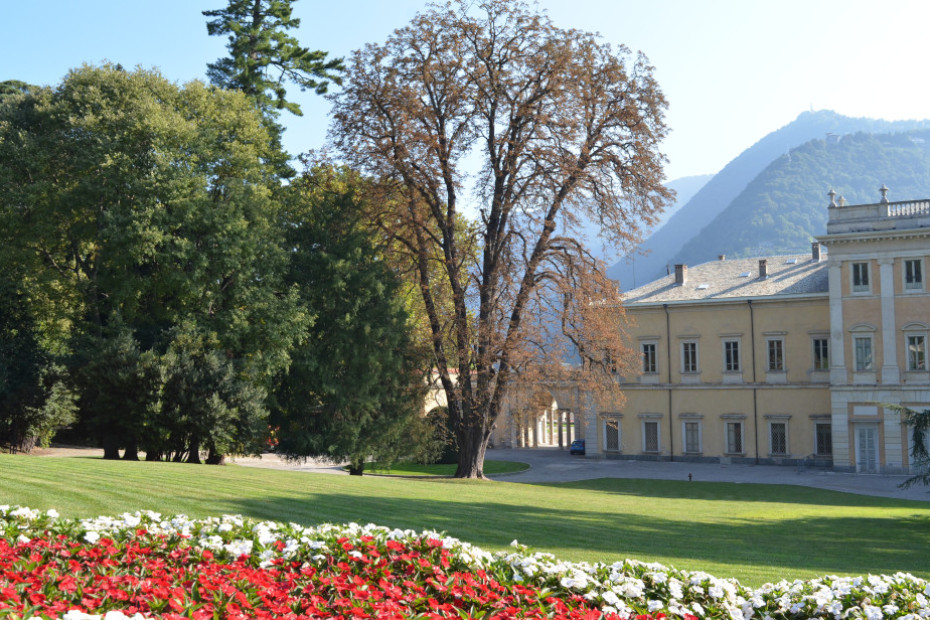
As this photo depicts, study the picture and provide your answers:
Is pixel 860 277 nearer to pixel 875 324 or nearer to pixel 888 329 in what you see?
pixel 875 324

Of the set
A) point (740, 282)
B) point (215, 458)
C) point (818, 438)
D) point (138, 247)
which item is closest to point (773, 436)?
point (818, 438)

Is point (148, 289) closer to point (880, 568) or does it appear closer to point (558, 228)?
point (558, 228)

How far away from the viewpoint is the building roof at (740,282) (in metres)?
49.6

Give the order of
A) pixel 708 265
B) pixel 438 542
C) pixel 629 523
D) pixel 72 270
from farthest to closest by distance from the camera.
Answer: pixel 708 265 → pixel 72 270 → pixel 629 523 → pixel 438 542

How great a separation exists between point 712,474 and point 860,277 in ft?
44.5

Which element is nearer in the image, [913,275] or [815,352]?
[913,275]

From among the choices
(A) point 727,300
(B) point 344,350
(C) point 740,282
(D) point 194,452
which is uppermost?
(C) point 740,282

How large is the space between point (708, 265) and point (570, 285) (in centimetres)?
2806

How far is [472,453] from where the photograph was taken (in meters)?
33.8

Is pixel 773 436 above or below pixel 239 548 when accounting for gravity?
below

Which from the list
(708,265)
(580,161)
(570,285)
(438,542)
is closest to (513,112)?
(580,161)

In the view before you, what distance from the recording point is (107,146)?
2800cm

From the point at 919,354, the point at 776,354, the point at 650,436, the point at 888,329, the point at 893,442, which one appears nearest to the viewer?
the point at 893,442

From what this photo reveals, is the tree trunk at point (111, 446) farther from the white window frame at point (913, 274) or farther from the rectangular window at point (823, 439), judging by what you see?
the white window frame at point (913, 274)
